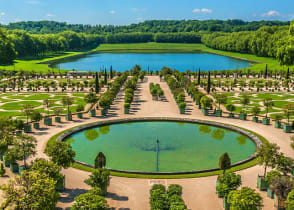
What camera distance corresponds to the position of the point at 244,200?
2000 centimetres

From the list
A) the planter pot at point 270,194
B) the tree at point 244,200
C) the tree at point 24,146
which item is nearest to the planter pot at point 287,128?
the planter pot at point 270,194

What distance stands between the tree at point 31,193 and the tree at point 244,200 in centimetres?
1080

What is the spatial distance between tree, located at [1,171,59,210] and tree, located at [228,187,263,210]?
1080 centimetres

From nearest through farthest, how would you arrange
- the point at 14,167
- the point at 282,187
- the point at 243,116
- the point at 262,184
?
the point at 282,187 → the point at 262,184 → the point at 14,167 → the point at 243,116

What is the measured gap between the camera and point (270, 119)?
148 feet

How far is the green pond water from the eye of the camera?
31.2 meters

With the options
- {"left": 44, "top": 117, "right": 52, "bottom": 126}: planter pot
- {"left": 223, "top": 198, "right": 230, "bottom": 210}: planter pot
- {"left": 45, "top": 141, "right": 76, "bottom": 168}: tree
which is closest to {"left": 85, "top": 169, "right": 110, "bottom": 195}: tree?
{"left": 45, "top": 141, "right": 76, "bottom": 168}: tree

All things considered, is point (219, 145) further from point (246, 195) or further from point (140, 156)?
point (246, 195)

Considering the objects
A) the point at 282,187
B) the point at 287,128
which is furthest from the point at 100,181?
the point at 287,128

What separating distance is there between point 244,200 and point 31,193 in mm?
12317

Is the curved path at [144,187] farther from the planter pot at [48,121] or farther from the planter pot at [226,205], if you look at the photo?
the planter pot at [48,121]

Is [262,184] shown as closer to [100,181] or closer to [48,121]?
[100,181]

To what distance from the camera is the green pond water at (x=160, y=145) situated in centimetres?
3117

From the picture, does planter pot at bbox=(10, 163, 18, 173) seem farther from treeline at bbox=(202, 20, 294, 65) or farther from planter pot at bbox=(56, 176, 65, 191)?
treeline at bbox=(202, 20, 294, 65)
